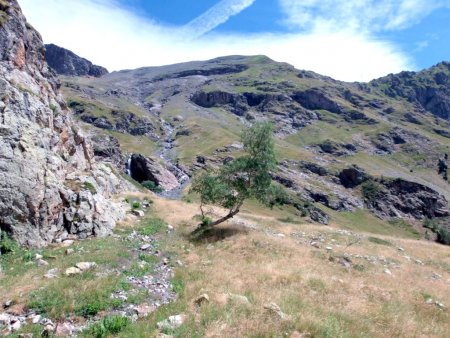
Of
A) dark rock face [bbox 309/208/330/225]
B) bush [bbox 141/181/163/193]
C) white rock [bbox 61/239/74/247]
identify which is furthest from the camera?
dark rock face [bbox 309/208/330/225]

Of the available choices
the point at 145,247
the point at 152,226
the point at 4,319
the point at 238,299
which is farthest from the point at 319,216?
the point at 4,319

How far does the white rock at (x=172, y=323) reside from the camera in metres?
12.6

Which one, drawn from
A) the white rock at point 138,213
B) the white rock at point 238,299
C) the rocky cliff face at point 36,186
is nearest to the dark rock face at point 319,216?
the white rock at point 138,213

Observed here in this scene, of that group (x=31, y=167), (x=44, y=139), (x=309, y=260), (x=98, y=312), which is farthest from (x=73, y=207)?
(x=309, y=260)

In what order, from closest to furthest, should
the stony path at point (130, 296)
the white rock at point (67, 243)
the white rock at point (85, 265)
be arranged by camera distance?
the stony path at point (130, 296)
the white rock at point (85, 265)
the white rock at point (67, 243)

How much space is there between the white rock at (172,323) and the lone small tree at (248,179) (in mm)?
24929

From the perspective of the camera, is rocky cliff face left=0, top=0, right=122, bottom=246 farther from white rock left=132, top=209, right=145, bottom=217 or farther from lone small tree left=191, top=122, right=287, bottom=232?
lone small tree left=191, top=122, right=287, bottom=232

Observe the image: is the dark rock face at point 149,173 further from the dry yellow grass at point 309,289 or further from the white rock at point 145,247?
the white rock at point 145,247

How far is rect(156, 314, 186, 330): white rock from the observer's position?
12.6m

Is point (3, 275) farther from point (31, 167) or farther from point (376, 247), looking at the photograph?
point (376, 247)

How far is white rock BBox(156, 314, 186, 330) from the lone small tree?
24929 mm

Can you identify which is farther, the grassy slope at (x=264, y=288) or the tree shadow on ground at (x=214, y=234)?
the tree shadow on ground at (x=214, y=234)

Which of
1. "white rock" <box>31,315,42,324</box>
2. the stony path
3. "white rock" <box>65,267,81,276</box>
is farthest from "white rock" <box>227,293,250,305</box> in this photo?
"white rock" <box>65,267,81,276</box>

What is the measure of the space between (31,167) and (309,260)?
844 inches
